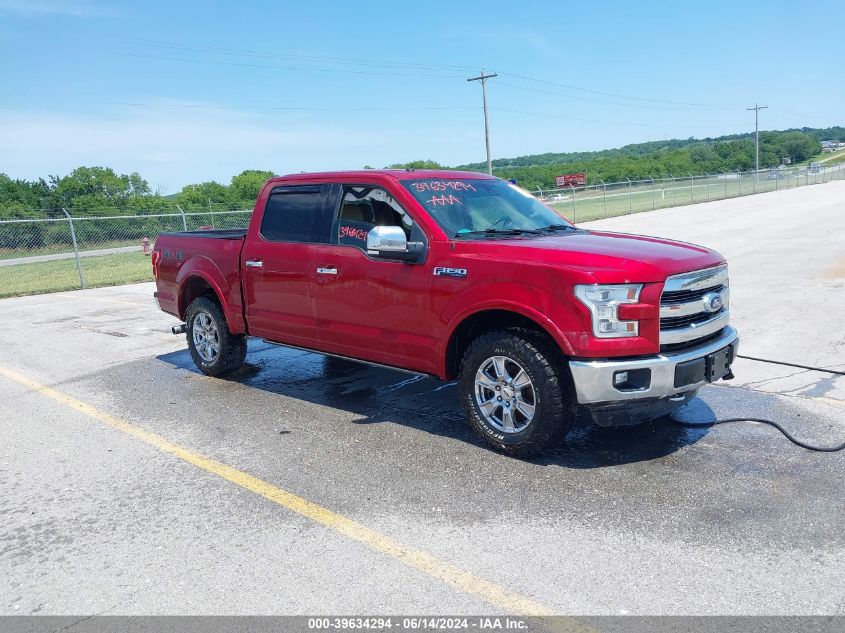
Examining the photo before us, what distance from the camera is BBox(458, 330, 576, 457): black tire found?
464 centimetres

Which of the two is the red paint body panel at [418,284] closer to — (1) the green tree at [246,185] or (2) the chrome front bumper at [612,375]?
(2) the chrome front bumper at [612,375]

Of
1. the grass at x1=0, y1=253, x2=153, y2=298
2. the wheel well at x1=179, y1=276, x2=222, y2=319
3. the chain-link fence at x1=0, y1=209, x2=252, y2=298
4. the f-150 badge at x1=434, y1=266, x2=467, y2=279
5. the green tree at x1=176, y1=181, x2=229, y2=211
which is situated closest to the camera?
the f-150 badge at x1=434, y1=266, x2=467, y2=279

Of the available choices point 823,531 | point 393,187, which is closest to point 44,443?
point 393,187

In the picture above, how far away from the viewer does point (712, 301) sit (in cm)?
484

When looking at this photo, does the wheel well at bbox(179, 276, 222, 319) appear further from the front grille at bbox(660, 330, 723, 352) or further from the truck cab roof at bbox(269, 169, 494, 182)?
the front grille at bbox(660, 330, 723, 352)

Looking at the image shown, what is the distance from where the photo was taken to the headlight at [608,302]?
4.41 meters

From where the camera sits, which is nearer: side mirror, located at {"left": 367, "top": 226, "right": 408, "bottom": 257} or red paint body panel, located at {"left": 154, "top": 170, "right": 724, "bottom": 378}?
red paint body panel, located at {"left": 154, "top": 170, "right": 724, "bottom": 378}

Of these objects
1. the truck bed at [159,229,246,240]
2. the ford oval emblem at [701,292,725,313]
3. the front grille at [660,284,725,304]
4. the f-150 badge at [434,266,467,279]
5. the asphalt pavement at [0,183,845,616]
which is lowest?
the asphalt pavement at [0,183,845,616]

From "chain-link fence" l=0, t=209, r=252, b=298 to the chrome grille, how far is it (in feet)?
52.9

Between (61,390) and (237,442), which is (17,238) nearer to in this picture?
(61,390)

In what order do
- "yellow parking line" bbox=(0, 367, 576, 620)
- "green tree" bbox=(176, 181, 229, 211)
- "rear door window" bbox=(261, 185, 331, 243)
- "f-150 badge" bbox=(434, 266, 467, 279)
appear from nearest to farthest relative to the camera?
"yellow parking line" bbox=(0, 367, 576, 620) < "f-150 badge" bbox=(434, 266, 467, 279) < "rear door window" bbox=(261, 185, 331, 243) < "green tree" bbox=(176, 181, 229, 211)

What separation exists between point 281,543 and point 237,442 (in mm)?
1772

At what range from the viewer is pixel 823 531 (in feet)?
12.3

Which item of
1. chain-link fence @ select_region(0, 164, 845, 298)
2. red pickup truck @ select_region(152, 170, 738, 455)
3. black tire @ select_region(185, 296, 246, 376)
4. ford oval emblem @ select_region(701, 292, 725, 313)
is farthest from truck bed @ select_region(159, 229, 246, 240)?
chain-link fence @ select_region(0, 164, 845, 298)
